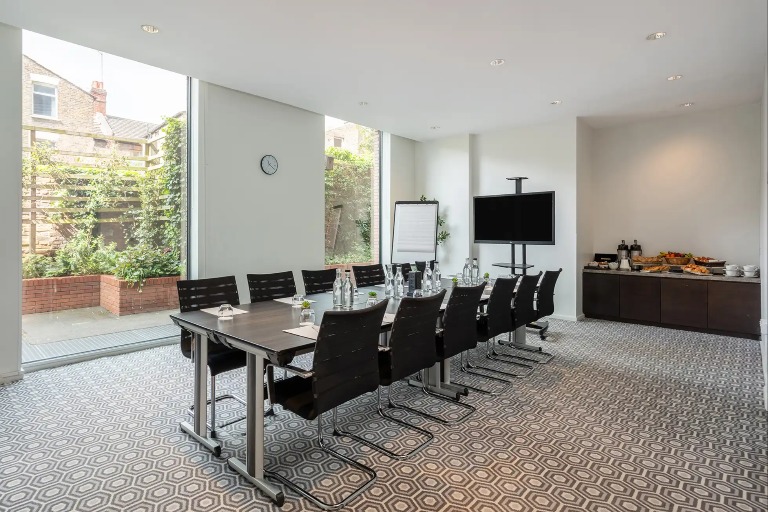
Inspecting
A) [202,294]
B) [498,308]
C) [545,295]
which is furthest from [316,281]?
[545,295]

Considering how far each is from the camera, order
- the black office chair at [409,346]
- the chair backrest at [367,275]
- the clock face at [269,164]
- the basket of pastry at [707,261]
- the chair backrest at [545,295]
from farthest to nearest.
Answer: the basket of pastry at [707,261], the clock face at [269,164], the chair backrest at [367,275], the chair backrest at [545,295], the black office chair at [409,346]

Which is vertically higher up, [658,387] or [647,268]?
[647,268]

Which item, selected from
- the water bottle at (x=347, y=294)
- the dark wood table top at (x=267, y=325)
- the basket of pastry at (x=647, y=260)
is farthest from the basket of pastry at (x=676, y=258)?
the water bottle at (x=347, y=294)

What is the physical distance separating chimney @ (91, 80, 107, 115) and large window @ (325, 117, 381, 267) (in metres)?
2.99

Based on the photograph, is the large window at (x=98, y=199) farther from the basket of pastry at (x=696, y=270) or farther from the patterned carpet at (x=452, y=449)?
the basket of pastry at (x=696, y=270)

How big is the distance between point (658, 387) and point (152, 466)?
3.93 metres

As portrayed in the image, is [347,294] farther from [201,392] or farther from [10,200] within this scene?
[10,200]

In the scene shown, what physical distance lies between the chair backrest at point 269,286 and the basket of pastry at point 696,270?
17.5ft

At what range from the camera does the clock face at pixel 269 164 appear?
5653 millimetres

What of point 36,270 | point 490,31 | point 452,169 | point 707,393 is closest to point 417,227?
point 452,169

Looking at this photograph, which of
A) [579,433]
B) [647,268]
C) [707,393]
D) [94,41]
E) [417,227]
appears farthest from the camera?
[417,227]

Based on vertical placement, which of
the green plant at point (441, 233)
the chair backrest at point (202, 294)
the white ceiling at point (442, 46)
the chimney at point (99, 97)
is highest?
the white ceiling at point (442, 46)

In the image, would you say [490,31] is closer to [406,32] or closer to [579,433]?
[406,32]

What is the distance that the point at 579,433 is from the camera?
288 centimetres
